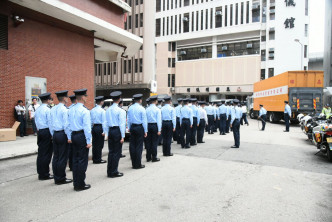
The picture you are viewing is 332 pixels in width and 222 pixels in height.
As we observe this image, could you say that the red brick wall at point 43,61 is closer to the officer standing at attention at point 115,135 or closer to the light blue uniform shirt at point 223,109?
the officer standing at attention at point 115,135

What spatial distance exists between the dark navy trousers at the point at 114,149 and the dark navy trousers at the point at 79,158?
850 mm

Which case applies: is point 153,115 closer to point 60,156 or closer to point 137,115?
point 137,115

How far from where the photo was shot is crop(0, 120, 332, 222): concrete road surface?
137 inches

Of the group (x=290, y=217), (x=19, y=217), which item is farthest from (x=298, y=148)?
(x=19, y=217)

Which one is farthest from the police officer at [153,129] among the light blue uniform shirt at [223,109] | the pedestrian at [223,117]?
the light blue uniform shirt at [223,109]

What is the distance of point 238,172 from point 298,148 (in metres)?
4.78

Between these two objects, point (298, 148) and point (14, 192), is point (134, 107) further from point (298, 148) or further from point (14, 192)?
point (298, 148)

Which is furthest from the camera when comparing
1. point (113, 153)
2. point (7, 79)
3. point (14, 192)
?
point (7, 79)

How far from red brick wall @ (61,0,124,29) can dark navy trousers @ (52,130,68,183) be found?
9196 millimetres

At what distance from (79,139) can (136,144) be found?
5.91 feet

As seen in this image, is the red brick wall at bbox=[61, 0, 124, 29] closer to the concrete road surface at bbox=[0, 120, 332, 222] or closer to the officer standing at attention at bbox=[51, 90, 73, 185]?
the officer standing at attention at bbox=[51, 90, 73, 185]

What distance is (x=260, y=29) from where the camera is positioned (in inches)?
1272

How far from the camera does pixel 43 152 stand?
5.30 meters

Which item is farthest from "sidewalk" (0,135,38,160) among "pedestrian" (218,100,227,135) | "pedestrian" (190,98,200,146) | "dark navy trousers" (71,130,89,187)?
"pedestrian" (218,100,227,135)
